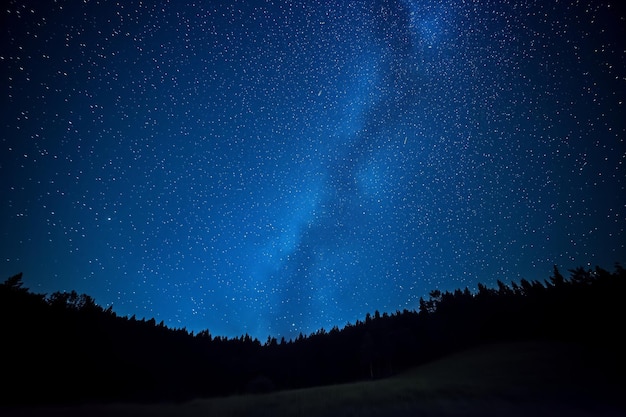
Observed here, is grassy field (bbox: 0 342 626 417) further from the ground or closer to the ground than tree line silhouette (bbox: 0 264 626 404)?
closer to the ground

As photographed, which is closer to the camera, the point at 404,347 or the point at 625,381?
the point at 625,381

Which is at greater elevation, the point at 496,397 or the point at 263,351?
the point at 263,351

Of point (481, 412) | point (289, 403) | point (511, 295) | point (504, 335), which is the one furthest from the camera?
point (511, 295)

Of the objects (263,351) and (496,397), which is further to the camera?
(263,351)

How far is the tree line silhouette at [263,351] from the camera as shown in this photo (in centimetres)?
4022

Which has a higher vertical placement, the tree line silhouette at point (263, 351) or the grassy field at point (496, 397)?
the tree line silhouette at point (263, 351)

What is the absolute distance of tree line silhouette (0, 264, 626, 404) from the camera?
40.2 meters

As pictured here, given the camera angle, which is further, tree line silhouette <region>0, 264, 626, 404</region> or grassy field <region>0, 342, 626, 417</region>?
tree line silhouette <region>0, 264, 626, 404</region>

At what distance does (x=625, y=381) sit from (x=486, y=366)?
41.1 feet

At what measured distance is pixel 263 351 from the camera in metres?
91.9

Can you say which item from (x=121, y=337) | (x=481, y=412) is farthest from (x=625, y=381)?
(x=121, y=337)

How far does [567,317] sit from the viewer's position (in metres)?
42.5

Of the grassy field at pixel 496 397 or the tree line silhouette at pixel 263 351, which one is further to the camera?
the tree line silhouette at pixel 263 351

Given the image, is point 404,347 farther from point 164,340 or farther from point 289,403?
point 164,340
